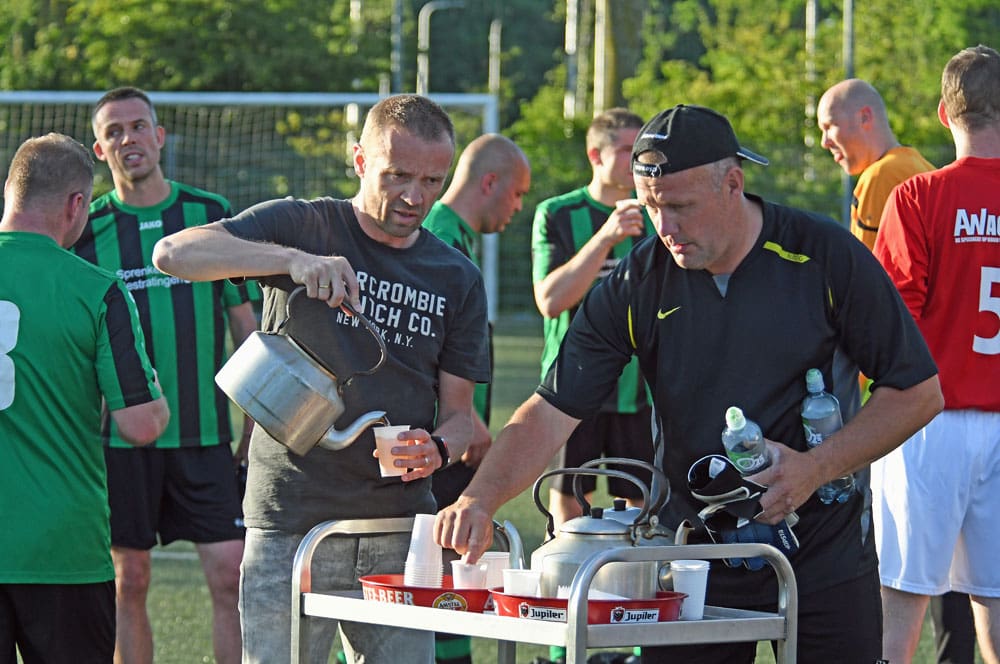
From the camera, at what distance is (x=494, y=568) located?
3.24 m

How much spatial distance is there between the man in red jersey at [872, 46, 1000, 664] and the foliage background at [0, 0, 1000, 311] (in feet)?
45.7

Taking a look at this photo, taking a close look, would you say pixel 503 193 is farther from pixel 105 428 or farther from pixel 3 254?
pixel 3 254

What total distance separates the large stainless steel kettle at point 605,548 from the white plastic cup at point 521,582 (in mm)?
24

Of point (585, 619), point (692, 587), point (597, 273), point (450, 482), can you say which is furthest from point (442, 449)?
point (597, 273)

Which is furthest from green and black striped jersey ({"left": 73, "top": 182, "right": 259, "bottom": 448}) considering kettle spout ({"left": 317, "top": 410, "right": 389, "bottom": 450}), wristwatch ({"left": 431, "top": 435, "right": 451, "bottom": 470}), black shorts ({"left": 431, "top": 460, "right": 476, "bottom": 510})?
kettle spout ({"left": 317, "top": 410, "right": 389, "bottom": 450})

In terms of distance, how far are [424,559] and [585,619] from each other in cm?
56

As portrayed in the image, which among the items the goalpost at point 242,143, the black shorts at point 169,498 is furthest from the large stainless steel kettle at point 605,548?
the goalpost at point 242,143

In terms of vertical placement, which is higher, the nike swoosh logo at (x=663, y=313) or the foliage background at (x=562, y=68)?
the foliage background at (x=562, y=68)

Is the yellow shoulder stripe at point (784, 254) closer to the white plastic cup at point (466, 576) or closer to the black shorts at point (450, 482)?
the white plastic cup at point (466, 576)

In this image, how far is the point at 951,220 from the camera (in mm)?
4566

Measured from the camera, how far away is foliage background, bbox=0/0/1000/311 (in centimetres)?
2116

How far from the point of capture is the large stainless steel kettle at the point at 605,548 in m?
2.90

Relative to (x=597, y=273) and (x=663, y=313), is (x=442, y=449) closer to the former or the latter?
(x=663, y=313)

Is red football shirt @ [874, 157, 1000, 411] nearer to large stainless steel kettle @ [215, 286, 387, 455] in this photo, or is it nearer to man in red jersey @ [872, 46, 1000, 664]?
man in red jersey @ [872, 46, 1000, 664]
